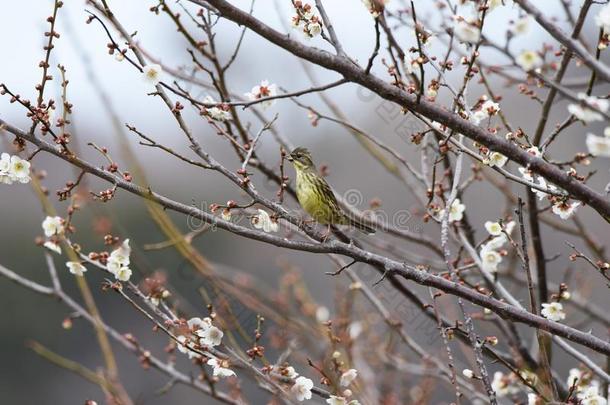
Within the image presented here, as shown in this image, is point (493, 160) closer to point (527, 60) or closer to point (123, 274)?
point (527, 60)

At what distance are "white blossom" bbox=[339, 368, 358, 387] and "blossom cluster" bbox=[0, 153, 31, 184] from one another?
1.50m

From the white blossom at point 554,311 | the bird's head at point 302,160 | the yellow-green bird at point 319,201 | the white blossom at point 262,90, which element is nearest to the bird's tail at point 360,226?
the yellow-green bird at point 319,201

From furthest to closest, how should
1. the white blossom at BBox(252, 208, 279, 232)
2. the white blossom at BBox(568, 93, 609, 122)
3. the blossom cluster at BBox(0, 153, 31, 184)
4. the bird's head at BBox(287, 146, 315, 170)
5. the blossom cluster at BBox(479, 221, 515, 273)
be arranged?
the bird's head at BBox(287, 146, 315, 170) < the blossom cluster at BBox(479, 221, 515, 273) < the white blossom at BBox(252, 208, 279, 232) < the blossom cluster at BBox(0, 153, 31, 184) < the white blossom at BBox(568, 93, 609, 122)

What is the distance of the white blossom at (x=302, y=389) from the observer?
296cm

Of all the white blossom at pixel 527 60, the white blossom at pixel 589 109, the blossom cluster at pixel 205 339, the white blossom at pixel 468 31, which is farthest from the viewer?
the blossom cluster at pixel 205 339

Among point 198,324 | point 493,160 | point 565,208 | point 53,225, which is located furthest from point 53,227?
Result: point 565,208

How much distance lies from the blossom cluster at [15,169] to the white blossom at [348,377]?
1.50 meters

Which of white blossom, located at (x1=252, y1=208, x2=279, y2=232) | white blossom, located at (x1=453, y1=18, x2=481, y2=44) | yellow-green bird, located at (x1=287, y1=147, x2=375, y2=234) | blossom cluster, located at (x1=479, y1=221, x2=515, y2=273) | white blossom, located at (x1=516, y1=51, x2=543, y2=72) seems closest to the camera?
white blossom, located at (x1=516, y1=51, x2=543, y2=72)

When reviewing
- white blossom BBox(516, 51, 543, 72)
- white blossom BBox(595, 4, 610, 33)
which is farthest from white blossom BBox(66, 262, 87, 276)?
white blossom BBox(595, 4, 610, 33)

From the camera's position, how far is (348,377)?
3033 millimetres

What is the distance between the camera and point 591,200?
2365mm

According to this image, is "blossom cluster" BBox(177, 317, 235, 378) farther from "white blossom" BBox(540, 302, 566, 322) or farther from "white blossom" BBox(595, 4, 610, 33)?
"white blossom" BBox(595, 4, 610, 33)

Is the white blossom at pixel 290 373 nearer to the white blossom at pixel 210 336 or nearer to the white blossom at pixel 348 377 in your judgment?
the white blossom at pixel 348 377

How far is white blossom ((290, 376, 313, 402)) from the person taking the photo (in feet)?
9.72
